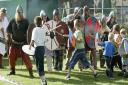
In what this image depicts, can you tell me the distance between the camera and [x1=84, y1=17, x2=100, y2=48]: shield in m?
13.1

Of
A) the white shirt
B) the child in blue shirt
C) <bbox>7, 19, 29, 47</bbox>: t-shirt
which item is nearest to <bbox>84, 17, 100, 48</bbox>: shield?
the child in blue shirt

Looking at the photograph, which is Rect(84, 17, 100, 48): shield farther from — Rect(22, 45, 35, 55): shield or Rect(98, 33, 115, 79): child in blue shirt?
Rect(22, 45, 35, 55): shield

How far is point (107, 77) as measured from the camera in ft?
41.8

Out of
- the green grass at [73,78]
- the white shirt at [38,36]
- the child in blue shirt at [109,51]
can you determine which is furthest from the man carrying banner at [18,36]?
the child in blue shirt at [109,51]

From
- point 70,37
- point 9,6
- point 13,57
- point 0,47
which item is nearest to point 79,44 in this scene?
point 70,37

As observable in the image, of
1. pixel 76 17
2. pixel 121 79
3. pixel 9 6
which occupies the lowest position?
pixel 121 79

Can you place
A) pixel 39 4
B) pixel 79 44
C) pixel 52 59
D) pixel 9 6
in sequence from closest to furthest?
pixel 79 44 → pixel 52 59 → pixel 9 6 → pixel 39 4

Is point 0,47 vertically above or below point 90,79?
above

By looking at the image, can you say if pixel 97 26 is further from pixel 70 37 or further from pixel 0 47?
pixel 0 47

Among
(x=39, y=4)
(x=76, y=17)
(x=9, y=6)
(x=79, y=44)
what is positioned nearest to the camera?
(x=79, y=44)

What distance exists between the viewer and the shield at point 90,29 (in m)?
13.1

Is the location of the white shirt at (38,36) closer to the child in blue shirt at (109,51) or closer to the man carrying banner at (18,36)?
the man carrying banner at (18,36)

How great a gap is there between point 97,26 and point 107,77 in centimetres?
159

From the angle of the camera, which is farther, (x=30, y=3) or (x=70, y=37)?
(x=30, y=3)
